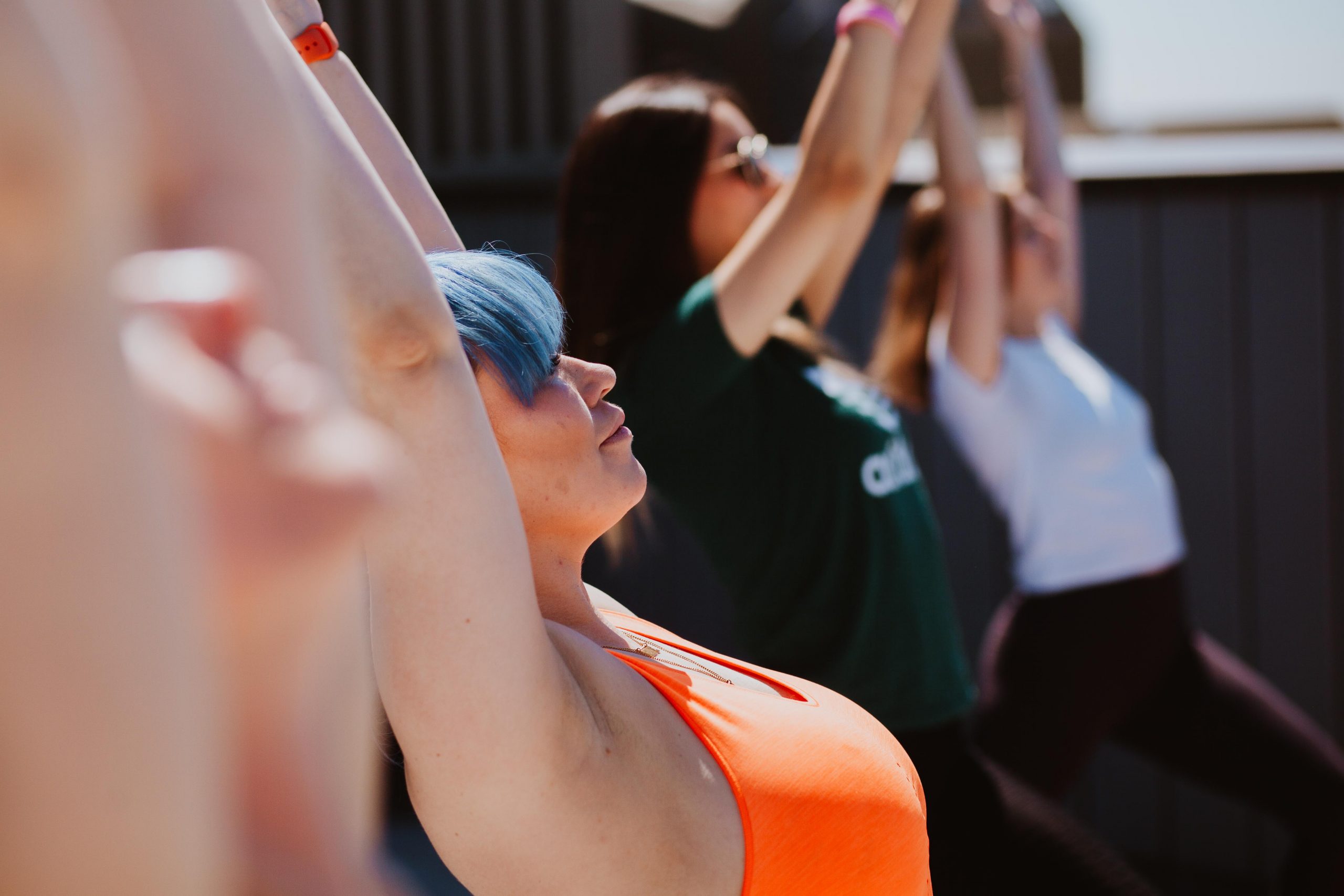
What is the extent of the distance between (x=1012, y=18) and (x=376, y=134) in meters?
1.96

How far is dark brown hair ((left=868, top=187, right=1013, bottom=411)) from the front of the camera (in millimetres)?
2400

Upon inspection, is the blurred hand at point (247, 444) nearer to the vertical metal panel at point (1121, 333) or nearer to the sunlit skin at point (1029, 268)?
the sunlit skin at point (1029, 268)

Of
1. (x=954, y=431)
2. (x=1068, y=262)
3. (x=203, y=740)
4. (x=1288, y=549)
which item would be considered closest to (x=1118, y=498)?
(x=954, y=431)

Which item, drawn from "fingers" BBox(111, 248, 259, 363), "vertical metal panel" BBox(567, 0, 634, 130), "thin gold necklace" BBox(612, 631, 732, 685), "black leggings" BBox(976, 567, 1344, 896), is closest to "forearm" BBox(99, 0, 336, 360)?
"fingers" BBox(111, 248, 259, 363)

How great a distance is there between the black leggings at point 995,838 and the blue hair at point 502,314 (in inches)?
26.8

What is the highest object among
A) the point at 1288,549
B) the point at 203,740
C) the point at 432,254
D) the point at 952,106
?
the point at 203,740

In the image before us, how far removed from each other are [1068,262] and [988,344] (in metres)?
0.61

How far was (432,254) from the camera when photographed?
0.98 metres

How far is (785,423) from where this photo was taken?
151 cm

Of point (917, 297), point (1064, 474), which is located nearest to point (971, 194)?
point (917, 297)

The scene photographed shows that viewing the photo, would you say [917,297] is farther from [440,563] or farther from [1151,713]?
[440,563]

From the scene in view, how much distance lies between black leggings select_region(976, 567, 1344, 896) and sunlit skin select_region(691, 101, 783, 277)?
968mm

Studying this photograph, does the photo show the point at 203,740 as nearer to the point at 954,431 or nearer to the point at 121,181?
the point at 121,181

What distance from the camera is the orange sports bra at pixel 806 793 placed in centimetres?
87
